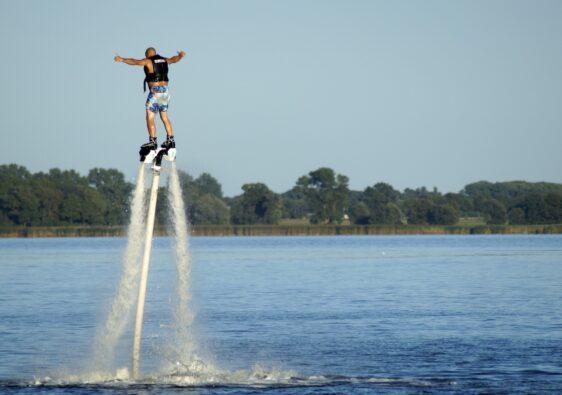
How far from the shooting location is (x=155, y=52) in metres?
24.0

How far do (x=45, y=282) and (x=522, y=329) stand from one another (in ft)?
133

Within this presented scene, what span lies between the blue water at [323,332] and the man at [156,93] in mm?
6757

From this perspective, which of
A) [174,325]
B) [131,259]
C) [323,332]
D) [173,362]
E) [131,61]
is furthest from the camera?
[323,332]

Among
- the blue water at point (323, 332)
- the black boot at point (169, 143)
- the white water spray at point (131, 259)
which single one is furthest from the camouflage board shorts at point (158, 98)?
the blue water at point (323, 332)

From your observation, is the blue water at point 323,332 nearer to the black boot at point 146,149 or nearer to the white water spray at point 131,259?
the white water spray at point 131,259

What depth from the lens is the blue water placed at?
28172 mm

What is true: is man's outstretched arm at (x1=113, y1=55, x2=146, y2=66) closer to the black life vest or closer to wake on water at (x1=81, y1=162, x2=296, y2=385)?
the black life vest

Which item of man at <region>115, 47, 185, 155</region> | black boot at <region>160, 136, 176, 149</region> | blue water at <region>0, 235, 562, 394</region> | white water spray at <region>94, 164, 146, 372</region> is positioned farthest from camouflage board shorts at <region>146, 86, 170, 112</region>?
blue water at <region>0, 235, 562, 394</region>

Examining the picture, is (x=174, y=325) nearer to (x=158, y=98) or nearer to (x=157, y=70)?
(x=158, y=98)

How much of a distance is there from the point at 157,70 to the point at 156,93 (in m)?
0.57

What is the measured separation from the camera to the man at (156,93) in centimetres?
2398

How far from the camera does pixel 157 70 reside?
24047 millimetres

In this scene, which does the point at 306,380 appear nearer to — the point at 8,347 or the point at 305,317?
the point at 8,347

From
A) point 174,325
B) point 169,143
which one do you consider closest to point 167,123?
point 169,143
